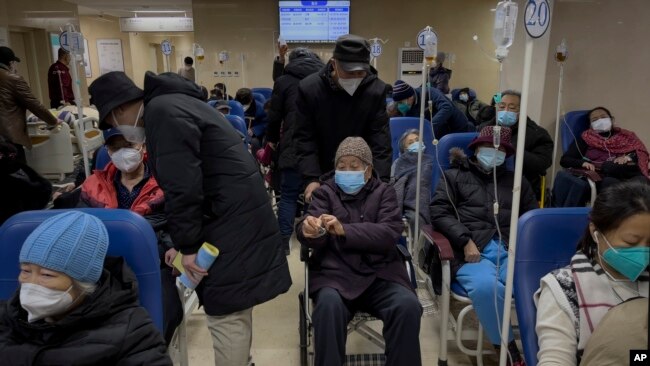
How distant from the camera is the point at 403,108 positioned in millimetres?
3666

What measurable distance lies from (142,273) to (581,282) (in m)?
1.33

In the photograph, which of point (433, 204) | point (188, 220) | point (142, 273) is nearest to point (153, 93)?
point (188, 220)

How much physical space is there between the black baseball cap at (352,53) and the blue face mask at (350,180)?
509 millimetres

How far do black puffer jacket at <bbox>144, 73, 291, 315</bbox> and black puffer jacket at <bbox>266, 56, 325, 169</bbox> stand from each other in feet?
4.57

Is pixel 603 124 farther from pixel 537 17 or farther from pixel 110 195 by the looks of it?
pixel 110 195

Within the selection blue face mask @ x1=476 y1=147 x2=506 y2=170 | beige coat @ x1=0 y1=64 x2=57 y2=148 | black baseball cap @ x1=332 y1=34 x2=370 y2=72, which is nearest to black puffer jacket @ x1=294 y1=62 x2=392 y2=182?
black baseball cap @ x1=332 y1=34 x2=370 y2=72

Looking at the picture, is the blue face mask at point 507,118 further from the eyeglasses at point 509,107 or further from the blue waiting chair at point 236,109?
the blue waiting chair at point 236,109

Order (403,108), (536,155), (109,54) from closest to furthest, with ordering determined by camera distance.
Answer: (536,155)
(403,108)
(109,54)

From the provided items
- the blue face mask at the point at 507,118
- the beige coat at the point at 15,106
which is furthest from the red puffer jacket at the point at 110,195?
the beige coat at the point at 15,106

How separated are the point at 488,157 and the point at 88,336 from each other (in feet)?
6.08

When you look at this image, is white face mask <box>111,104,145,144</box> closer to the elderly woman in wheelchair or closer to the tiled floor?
the elderly woman in wheelchair

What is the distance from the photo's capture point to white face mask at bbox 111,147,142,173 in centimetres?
187

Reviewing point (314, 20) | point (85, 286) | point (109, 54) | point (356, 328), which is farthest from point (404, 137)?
point (109, 54)

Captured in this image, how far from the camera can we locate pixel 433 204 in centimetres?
231
